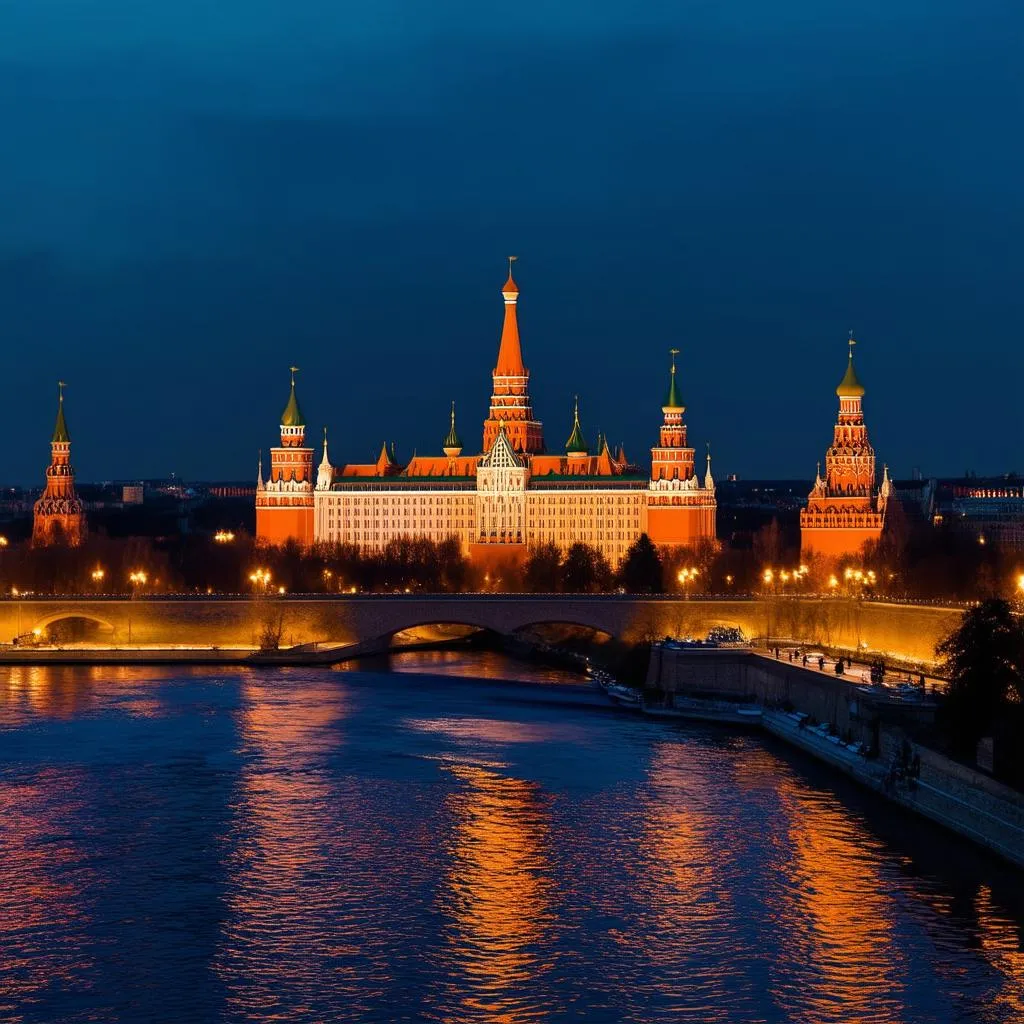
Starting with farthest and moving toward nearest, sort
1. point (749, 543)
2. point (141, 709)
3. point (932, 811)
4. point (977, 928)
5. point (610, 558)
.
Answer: point (749, 543), point (610, 558), point (141, 709), point (932, 811), point (977, 928)

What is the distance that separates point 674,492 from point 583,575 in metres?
17.9

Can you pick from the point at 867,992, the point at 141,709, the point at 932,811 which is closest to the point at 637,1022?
the point at 867,992

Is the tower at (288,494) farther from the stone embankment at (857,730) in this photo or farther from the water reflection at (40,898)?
the water reflection at (40,898)

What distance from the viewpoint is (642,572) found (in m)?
81.8

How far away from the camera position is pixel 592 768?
4212cm

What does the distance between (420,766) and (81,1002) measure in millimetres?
16348

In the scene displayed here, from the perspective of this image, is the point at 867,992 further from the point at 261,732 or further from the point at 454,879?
the point at 261,732

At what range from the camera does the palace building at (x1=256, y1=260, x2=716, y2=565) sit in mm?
102875

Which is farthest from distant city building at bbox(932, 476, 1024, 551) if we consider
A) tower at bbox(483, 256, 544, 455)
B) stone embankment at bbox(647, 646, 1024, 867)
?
stone embankment at bbox(647, 646, 1024, 867)

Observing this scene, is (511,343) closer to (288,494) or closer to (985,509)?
(288,494)

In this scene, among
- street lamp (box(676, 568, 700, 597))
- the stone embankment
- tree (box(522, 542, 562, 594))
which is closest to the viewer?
the stone embankment

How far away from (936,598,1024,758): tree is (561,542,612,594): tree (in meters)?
46.4

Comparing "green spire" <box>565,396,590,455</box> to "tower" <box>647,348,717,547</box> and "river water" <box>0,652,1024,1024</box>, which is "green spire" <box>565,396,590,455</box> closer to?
"tower" <box>647,348,717,547</box>

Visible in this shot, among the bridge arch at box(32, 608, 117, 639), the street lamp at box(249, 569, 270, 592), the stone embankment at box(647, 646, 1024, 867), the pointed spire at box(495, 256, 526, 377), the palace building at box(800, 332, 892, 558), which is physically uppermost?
the pointed spire at box(495, 256, 526, 377)
